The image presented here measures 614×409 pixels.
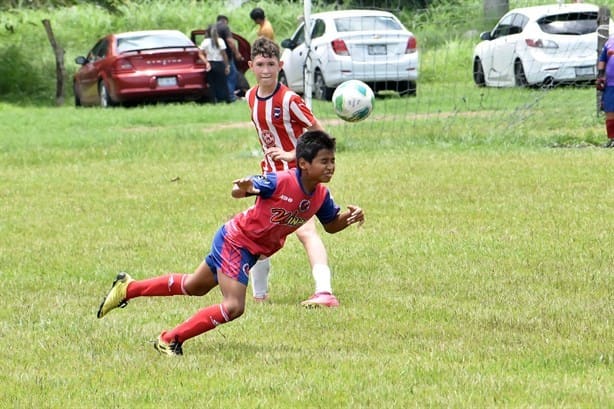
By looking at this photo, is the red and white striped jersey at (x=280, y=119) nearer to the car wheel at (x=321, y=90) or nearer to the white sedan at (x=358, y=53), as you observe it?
the white sedan at (x=358, y=53)

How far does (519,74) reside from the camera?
22.8m

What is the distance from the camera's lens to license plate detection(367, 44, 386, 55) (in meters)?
21.8

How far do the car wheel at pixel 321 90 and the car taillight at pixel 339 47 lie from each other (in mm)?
531

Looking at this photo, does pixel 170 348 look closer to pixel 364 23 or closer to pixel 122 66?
pixel 364 23

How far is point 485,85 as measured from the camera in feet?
76.6

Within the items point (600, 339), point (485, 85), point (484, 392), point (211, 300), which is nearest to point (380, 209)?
point (211, 300)

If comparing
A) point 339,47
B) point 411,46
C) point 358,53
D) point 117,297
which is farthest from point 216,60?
point 117,297

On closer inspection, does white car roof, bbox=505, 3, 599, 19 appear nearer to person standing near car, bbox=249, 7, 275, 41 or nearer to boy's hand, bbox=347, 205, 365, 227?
person standing near car, bbox=249, 7, 275, 41

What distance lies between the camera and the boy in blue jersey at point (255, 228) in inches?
273

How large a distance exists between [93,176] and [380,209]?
4.44 metres

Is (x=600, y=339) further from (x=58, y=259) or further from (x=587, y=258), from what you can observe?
(x=58, y=259)

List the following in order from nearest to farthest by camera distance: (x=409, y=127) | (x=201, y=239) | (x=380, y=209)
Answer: (x=201, y=239) < (x=380, y=209) < (x=409, y=127)

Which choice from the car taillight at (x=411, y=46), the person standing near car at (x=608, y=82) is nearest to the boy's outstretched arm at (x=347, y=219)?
the person standing near car at (x=608, y=82)

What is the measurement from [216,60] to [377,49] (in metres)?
3.97
